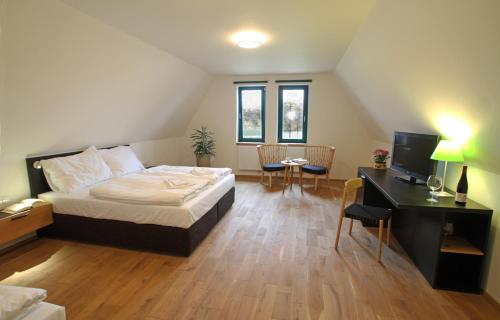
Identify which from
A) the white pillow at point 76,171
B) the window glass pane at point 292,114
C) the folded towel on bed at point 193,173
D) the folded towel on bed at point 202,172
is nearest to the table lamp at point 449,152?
the folded towel on bed at point 193,173

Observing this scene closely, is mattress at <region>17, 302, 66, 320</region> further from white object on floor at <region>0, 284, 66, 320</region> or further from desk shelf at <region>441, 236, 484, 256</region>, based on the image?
desk shelf at <region>441, 236, 484, 256</region>

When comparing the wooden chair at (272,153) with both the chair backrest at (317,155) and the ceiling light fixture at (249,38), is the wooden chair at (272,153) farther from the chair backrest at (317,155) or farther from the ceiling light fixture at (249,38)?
the ceiling light fixture at (249,38)

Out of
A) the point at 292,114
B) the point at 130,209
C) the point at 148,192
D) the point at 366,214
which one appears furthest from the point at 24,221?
the point at 292,114

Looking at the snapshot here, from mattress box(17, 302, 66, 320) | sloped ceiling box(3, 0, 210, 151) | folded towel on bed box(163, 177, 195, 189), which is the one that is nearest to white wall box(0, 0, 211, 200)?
sloped ceiling box(3, 0, 210, 151)

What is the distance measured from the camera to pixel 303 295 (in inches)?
82.0

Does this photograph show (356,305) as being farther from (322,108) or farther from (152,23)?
(322,108)

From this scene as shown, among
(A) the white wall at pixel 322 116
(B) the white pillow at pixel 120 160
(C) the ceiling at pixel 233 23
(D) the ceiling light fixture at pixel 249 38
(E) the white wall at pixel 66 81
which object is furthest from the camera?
(A) the white wall at pixel 322 116

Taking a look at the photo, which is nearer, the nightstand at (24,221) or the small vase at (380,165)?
the nightstand at (24,221)

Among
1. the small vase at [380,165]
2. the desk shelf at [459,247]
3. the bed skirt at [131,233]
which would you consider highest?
the small vase at [380,165]

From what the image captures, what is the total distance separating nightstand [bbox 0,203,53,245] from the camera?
95.0 inches

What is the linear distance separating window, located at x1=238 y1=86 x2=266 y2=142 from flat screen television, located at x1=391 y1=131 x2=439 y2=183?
3.23 m

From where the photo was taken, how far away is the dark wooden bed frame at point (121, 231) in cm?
263

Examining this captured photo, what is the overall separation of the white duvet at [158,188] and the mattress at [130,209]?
6cm

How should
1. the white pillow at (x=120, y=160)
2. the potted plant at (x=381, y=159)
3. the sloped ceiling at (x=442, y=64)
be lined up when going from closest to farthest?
the sloped ceiling at (x=442, y=64)
the potted plant at (x=381, y=159)
the white pillow at (x=120, y=160)
